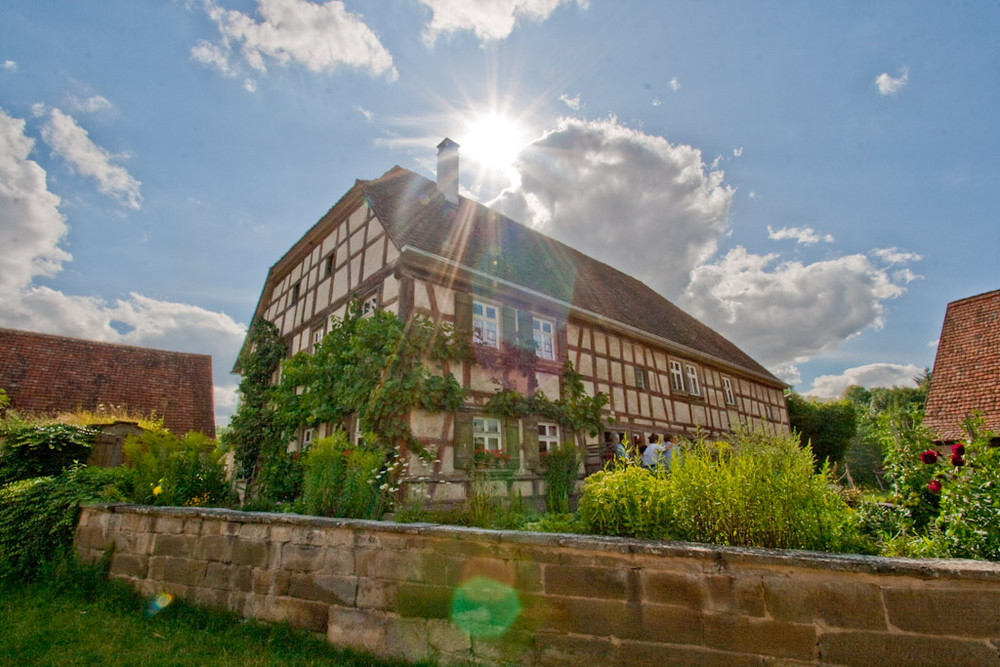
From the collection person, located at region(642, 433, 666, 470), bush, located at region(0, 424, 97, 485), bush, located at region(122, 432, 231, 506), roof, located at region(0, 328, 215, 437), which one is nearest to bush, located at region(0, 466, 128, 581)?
bush, located at region(122, 432, 231, 506)

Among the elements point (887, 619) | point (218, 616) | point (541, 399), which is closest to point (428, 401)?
point (541, 399)

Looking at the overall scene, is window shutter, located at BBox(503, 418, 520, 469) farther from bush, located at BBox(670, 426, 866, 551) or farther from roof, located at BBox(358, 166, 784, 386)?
bush, located at BBox(670, 426, 866, 551)

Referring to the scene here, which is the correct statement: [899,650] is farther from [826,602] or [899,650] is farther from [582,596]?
[582,596]

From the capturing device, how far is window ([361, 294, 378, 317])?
9834mm

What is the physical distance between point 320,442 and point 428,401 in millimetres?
2928

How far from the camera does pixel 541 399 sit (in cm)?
999

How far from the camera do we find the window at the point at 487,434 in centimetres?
904

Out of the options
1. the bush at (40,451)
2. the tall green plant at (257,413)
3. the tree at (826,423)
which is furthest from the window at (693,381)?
the bush at (40,451)

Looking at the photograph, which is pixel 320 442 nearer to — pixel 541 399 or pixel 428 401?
pixel 428 401

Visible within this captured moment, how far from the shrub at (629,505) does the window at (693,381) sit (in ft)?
40.6

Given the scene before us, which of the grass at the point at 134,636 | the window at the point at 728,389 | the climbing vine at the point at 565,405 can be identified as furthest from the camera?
the window at the point at 728,389

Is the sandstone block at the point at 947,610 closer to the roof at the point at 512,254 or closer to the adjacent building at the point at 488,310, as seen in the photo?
the adjacent building at the point at 488,310

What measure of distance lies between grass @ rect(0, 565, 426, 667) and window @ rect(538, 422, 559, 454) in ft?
21.7

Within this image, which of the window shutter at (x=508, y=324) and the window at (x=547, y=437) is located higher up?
the window shutter at (x=508, y=324)
